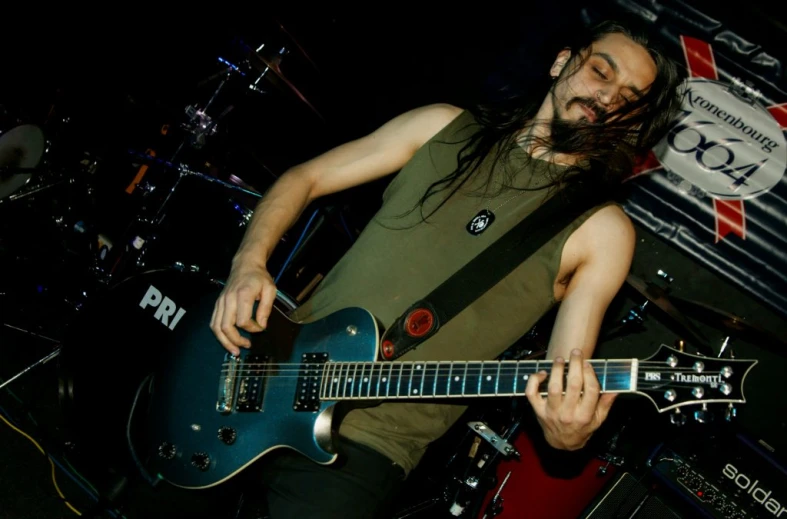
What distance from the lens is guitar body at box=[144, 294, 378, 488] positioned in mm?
1926

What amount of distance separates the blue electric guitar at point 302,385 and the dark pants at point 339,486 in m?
0.09

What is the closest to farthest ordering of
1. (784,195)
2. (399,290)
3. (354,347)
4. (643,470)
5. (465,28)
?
1. (354,347)
2. (399,290)
3. (643,470)
4. (784,195)
5. (465,28)

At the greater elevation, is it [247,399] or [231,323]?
[231,323]

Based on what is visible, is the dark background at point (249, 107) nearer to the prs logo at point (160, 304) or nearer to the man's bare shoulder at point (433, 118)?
the prs logo at point (160, 304)

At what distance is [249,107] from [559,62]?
3394 millimetres

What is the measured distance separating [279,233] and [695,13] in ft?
12.9

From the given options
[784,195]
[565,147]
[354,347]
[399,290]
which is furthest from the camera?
[784,195]

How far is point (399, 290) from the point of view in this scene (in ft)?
7.07

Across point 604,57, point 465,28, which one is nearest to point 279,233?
point 604,57

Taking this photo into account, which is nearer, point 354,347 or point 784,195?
point 354,347

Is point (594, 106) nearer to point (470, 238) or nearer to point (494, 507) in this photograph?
point (470, 238)

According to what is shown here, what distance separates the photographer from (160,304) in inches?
124

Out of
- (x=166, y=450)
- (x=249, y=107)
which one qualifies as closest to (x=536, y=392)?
(x=166, y=450)

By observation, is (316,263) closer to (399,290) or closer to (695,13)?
(399,290)
